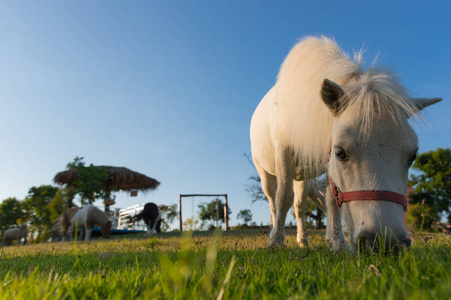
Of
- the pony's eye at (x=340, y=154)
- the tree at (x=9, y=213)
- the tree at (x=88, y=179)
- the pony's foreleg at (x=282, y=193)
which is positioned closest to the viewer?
the pony's eye at (x=340, y=154)

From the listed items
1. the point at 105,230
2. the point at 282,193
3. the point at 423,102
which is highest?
the point at 423,102

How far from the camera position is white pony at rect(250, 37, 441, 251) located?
200 cm

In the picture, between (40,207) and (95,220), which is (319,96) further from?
(40,207)

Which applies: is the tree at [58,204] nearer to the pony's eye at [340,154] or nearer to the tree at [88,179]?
the tree at [88,179]

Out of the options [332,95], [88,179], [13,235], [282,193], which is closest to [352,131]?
[332,95]

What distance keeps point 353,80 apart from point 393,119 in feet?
1.91

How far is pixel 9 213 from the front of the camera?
25.6 metres

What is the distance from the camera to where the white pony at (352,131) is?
6.57 feet

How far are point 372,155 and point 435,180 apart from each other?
24402mm

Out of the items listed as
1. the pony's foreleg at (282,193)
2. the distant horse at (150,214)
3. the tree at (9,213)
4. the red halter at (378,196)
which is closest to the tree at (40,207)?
the tree at (9,213)

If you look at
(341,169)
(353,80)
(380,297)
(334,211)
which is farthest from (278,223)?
(380,297)

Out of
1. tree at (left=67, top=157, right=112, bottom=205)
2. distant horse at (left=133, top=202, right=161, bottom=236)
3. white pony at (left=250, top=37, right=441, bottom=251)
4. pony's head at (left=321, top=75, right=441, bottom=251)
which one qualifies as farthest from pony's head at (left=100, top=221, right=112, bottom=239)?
pony's head at (left=321, top=75, right=441, bottom=251)

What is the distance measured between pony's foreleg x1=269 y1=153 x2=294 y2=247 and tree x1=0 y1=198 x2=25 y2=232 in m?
27.3

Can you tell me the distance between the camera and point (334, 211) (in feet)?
11.5
